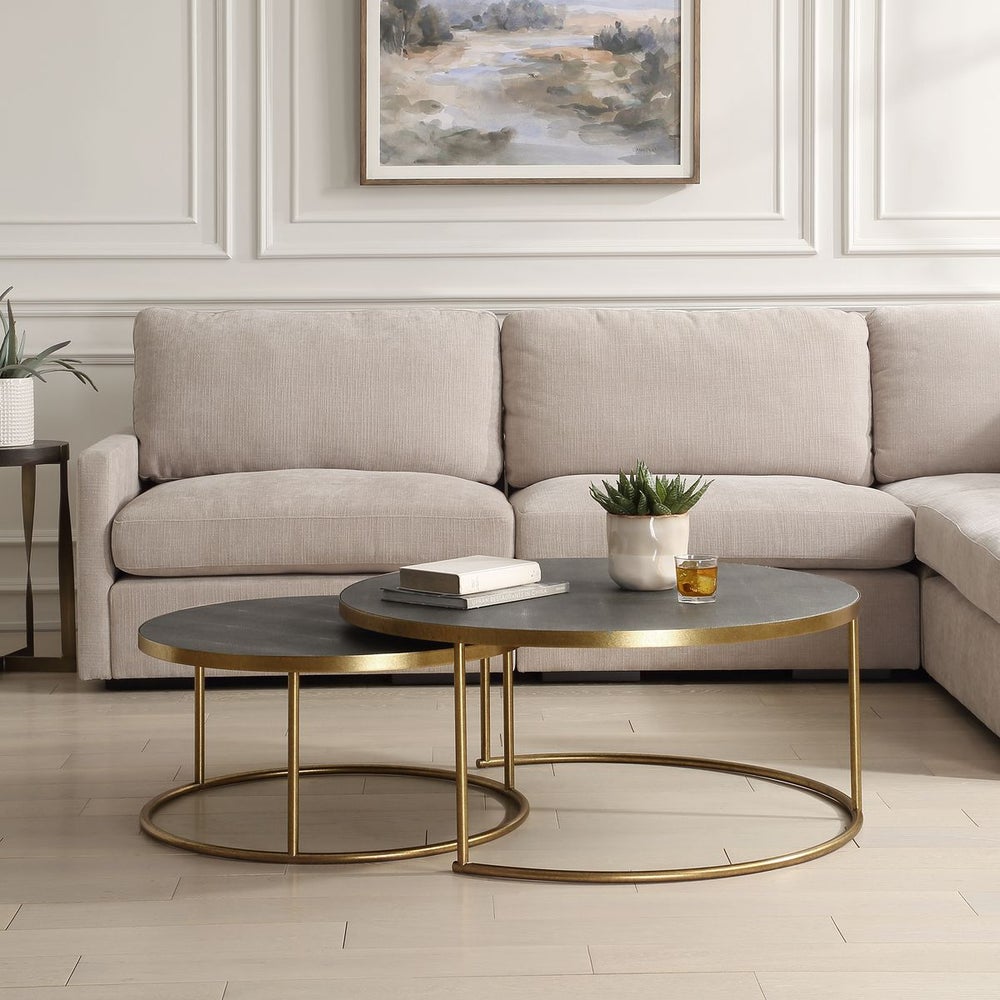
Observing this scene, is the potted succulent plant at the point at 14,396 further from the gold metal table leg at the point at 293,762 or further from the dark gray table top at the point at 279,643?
the gold metal table leg at the point at 293,762

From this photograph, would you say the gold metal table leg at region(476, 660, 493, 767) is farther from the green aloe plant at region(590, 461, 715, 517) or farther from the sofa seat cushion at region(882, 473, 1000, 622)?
the sofa seat cushion at region(882, 473, 1000, 622)

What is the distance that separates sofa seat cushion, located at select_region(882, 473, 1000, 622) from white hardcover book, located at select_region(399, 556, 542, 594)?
3.06 ft

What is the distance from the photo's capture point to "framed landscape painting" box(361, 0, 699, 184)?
3.92 metres

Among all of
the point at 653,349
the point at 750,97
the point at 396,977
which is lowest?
the point at 396,977

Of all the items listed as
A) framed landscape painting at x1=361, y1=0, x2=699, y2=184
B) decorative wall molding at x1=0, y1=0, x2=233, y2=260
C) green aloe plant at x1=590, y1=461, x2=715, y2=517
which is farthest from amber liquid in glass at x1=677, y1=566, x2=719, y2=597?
decorative wall molding at x1=0, y1=0, x2=233, y2=260

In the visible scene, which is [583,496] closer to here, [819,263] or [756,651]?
[756,651]

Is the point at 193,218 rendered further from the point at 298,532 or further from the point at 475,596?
the point at 475,596

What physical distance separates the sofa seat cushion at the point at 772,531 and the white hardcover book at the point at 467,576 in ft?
3.09

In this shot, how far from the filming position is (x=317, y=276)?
396cm

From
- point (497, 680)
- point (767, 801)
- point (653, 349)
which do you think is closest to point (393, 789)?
point (767, 801)

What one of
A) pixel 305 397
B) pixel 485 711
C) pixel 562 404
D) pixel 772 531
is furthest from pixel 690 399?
pixel 485 711

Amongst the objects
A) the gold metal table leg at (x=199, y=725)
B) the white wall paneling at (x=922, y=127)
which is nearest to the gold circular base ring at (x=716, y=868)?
the gold metal table leg at (x=199, y=725)

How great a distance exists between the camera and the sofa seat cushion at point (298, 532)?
3035mm

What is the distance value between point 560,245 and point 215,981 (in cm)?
278
